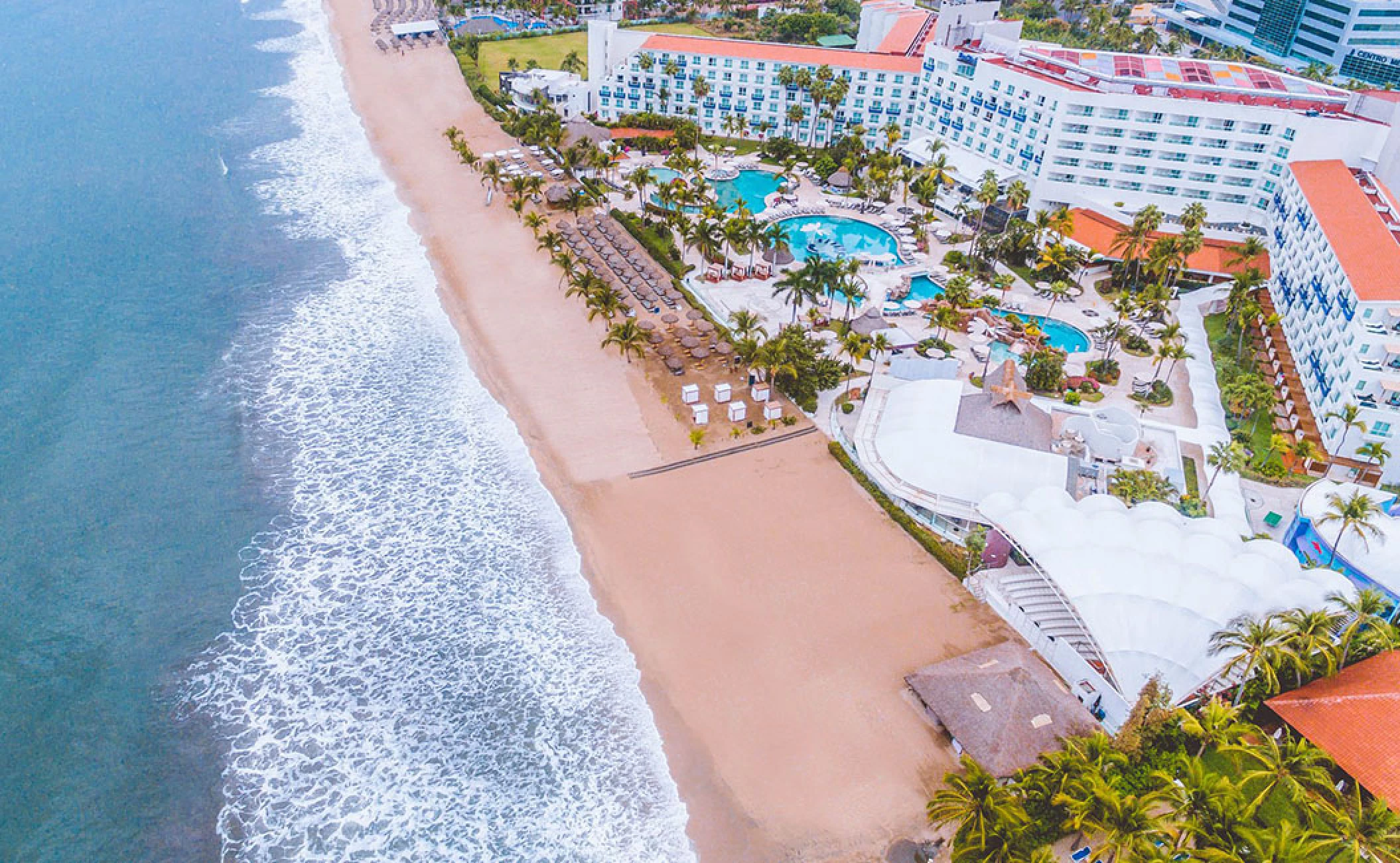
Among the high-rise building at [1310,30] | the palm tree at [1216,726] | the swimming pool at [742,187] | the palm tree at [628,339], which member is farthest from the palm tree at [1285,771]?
the high-rise building at [1310,30]

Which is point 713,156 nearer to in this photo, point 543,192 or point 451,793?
point 543,192

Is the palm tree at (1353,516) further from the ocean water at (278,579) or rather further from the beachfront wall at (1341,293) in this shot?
the ocean water at (278,579)

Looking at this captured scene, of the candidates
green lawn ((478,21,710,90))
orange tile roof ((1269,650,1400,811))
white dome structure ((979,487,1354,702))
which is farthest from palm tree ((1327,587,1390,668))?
green lawn ((478,21,710,90))

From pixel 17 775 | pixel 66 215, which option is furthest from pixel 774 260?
pixel 66 215

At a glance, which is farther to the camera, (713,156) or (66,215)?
(713,156)

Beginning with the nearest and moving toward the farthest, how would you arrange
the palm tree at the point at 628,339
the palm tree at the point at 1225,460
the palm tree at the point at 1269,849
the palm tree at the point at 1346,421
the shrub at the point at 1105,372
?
1. the palm tree at the point at 1269,849
2. the palm tree at the point at 1225,460
3. the palm tree at the point at 1346,421
4. the palm tree at the point at 628,339
5. the shrub at the point at 1105,372

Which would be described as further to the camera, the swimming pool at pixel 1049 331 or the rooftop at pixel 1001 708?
the swimming pool at pixel 1049 331
